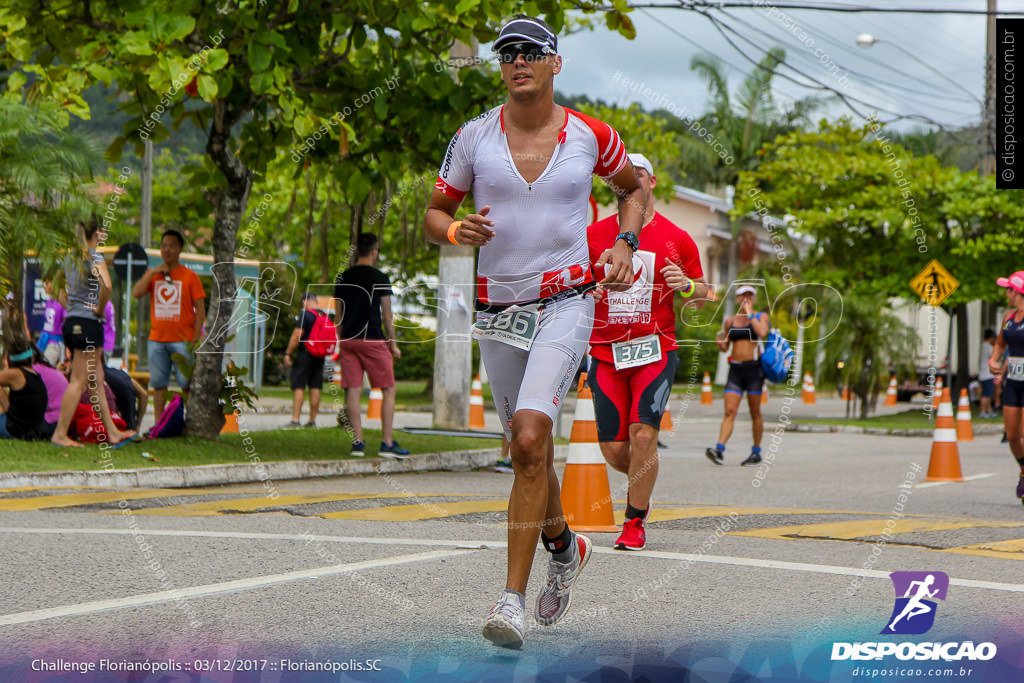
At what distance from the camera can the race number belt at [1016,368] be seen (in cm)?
951

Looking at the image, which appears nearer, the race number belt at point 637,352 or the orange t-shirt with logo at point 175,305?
the race number belt at point 637,352

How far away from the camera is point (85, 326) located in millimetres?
9727

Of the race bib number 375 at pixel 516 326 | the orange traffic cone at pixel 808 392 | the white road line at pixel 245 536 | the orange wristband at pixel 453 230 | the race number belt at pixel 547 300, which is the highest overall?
the orange wristband at pixel 453 230

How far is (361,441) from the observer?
11.3 m

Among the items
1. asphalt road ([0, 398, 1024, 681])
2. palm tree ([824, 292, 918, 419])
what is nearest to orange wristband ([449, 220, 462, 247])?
asphalt road ([0, 398, 1024, 681])

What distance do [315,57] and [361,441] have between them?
365 centimetres

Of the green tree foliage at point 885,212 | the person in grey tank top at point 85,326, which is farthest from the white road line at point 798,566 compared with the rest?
the green tree foliage at point 885,212

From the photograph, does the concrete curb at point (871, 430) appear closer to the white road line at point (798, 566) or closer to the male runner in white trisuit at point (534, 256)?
the white road line at point (798, 566)

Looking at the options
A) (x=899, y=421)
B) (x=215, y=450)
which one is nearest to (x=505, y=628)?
(x=215, y=450)

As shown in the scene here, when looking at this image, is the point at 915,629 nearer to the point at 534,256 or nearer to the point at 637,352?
the point at 534,256

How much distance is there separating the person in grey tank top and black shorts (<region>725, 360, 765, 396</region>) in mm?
6424

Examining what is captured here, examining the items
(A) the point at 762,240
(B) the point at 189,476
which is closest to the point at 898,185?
(B) the point at 189,476

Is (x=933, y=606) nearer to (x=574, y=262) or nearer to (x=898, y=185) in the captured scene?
(x=574, y=262)

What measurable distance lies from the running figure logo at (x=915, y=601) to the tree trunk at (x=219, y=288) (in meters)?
7.58
